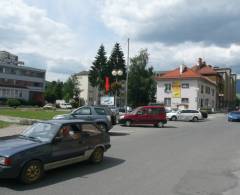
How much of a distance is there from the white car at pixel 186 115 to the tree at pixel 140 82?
39400 millimetres

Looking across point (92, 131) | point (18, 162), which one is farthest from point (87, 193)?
point (92, 131)

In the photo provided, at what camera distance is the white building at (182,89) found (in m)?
74.6

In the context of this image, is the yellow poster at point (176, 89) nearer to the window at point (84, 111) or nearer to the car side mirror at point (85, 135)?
the window at point (84, 111)

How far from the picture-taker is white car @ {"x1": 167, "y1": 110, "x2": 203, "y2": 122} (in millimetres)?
40656

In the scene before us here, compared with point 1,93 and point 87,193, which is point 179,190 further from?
point 1,93

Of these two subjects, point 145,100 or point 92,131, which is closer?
point 92,131

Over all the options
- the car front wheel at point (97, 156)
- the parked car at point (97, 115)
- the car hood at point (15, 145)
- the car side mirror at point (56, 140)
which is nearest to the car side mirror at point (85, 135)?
the car front wheel at point (97, 156)

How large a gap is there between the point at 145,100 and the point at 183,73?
10835mm

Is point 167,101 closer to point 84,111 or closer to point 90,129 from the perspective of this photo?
point 84,111

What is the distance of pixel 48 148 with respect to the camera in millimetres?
8562

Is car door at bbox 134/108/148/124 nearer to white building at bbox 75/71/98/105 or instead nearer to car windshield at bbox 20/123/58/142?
car windshield at bbox 20/123/58/142

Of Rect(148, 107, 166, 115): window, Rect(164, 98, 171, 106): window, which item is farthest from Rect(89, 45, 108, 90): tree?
Rect(148, 107, 166, 115): window

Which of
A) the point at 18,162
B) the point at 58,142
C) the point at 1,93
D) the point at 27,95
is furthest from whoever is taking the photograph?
the point at 27,95

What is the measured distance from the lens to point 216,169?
10.3 meters
